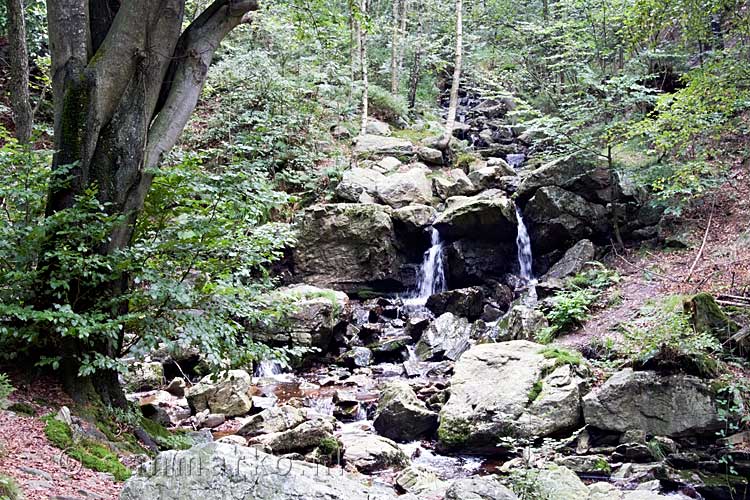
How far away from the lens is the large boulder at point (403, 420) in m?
8.34

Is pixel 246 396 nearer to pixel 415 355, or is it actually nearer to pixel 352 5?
pixel 415 355

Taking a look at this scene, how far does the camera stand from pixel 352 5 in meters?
7.05

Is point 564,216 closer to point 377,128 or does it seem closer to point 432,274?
point 432,274

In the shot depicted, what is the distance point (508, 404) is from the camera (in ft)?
26.2

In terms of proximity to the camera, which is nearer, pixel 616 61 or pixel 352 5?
pixel 352 5

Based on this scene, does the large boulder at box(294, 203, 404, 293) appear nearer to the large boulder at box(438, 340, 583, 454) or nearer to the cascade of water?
the cascade of water

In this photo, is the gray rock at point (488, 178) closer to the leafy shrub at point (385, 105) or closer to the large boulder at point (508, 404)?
the leafy shrub at point (385, 105)

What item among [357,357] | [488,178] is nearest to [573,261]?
[488,178]

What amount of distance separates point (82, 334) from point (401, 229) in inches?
485

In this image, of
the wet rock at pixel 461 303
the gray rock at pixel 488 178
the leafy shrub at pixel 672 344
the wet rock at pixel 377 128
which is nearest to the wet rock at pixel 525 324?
the leafy shrub at pixel 672 344

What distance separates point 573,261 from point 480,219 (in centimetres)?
262

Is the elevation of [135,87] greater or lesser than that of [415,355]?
greater

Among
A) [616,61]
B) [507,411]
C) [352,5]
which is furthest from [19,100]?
[616,61]

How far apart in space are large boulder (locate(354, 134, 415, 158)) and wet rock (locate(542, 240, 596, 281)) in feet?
22.0
